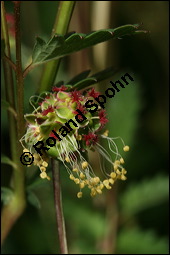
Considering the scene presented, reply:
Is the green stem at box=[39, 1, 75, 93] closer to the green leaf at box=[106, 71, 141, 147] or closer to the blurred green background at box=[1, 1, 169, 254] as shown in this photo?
the blurred green background at box=[1, 1, 169, 254]

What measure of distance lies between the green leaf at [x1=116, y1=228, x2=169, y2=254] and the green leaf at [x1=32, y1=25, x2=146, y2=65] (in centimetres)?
82

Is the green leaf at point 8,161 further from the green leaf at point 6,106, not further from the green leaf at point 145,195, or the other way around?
the green leaf at point 145,195

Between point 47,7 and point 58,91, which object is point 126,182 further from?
point 58,91

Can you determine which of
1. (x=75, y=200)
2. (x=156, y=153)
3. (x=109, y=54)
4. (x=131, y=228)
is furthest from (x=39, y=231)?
(x=109, y=54)

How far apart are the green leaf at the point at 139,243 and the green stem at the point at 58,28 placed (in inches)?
28.3

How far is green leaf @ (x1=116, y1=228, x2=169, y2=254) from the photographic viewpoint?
159cm

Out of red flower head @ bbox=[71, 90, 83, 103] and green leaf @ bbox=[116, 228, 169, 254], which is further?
green leaf @ bbox=[116, 228, 169, 254]

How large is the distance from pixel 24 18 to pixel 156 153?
0.80 m

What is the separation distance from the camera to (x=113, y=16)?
1.97m

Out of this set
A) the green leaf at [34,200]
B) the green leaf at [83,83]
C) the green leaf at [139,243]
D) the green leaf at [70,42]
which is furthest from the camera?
the green leaf at [139,243]

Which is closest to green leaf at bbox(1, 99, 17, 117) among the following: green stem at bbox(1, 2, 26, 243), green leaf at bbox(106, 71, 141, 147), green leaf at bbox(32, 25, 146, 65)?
green stem at bbox(1, 2, 26, 243)

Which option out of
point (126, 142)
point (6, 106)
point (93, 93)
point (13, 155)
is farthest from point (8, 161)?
point (126, 142)

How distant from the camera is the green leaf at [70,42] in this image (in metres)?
0.96

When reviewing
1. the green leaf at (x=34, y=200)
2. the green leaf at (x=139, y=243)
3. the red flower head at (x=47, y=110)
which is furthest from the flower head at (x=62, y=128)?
the green leaf at (x=139, y=243)
